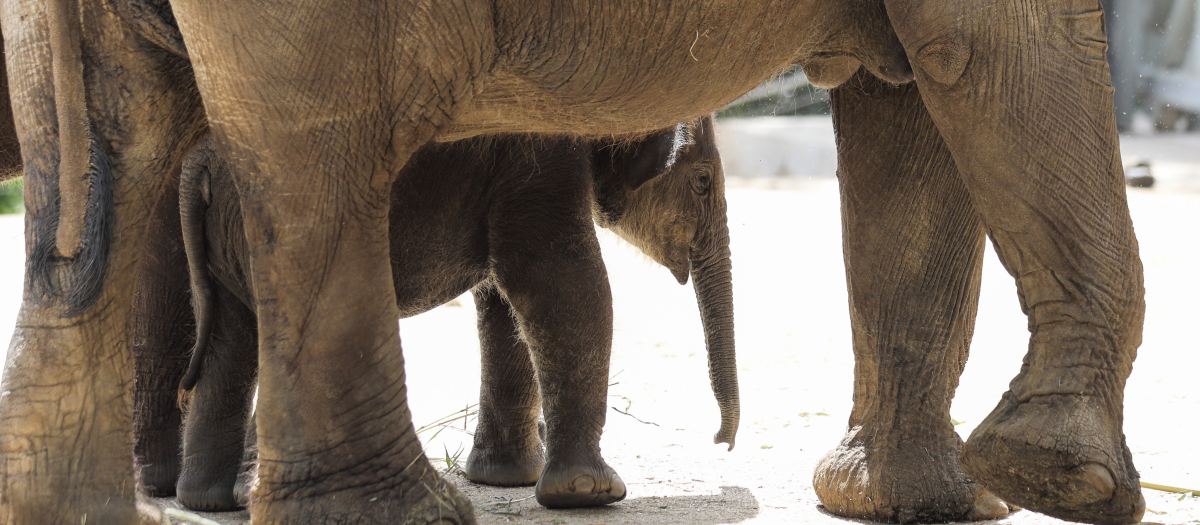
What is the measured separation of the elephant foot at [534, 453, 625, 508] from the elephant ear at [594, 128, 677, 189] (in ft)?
2.53

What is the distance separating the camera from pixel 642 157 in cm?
325

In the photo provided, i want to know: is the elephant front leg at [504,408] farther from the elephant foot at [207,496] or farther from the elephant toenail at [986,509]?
the elephant toenail at [986,509]

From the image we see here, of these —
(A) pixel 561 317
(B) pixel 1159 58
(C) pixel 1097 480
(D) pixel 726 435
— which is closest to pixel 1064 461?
(C) pixel 1097 480

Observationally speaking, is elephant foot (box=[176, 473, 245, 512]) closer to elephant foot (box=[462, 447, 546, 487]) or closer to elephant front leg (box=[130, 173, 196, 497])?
elephant front leg (box=[130, 173, 196, 497])

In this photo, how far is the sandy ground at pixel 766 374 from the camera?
2975 millimetres

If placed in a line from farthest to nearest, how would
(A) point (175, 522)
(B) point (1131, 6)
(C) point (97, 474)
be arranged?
1. (B) point (1131, 6)
2. (A) point (175, 522)
3. (C) point (97, 474)

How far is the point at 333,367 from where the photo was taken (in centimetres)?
187

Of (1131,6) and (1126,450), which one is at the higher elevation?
(1131,6)

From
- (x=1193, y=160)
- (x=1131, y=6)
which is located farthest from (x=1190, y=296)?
(x=1131, y=6)

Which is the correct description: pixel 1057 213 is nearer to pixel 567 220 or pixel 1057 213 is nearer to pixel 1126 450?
pixel 1126 450

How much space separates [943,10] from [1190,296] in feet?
16.4

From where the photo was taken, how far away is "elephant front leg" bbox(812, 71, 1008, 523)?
8.67 ft

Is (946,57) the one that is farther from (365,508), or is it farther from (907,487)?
(365,508)

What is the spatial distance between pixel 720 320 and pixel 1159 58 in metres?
13.7
